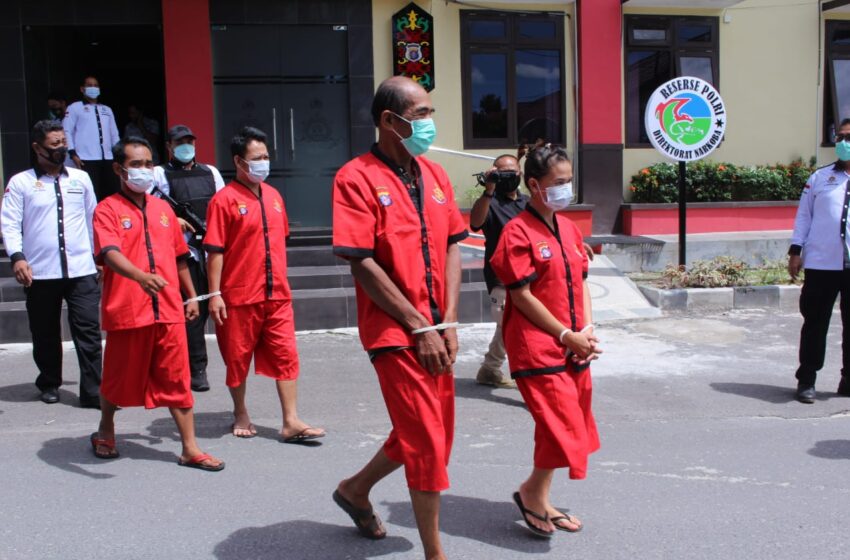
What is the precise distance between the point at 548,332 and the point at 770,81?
1125cm

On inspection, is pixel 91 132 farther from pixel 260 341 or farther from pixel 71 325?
pixel 260 341

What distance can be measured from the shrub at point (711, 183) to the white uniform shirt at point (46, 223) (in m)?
8.71

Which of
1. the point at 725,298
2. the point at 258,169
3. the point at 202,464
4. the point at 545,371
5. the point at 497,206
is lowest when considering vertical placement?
the point at 202,464

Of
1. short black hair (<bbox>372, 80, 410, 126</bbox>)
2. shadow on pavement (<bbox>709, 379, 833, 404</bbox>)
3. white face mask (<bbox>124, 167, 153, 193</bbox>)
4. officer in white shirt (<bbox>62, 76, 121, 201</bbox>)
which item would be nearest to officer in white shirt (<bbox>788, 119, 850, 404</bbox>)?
shadow on pavement (<bbox>709, 379, 833, 404</bbox>)

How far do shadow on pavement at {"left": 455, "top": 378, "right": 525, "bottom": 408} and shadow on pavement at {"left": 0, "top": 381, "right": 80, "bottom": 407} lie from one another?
2.83m

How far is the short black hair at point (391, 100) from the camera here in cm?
327

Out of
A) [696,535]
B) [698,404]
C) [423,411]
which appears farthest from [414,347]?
[698,404]

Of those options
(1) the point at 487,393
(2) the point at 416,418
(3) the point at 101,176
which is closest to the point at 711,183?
(1) the point at 487,393

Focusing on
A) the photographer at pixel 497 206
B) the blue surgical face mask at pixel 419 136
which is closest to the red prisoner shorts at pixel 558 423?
the blue surgical face mask at pixel 419 136

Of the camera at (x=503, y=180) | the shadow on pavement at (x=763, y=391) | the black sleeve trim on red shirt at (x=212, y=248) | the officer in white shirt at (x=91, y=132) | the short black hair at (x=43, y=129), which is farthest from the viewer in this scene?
the officer in white shirt at (x=91, y=132)

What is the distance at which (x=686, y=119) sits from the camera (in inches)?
394

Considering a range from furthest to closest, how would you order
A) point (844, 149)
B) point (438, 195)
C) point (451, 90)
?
point (451, 90) → point (844, 149) → point (438, 195)

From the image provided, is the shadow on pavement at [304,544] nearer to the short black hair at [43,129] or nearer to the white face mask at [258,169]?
the white face mask at [258,169]

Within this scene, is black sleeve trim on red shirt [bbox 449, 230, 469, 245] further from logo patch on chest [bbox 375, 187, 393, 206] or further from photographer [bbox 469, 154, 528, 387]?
photographer [bbox 469, 154, 528, 387]
